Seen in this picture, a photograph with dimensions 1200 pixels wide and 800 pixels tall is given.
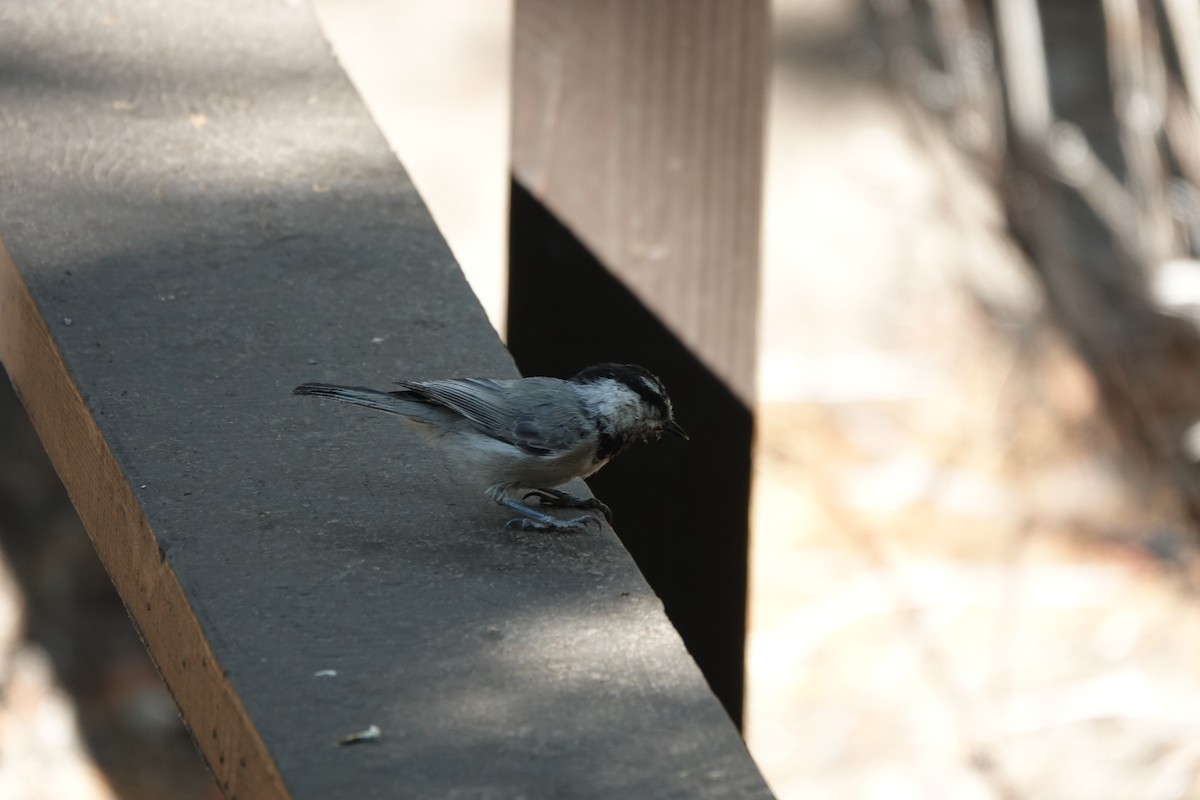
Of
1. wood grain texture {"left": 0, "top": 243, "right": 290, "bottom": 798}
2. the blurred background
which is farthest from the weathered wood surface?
the blurred background

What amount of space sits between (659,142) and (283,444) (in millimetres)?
1113

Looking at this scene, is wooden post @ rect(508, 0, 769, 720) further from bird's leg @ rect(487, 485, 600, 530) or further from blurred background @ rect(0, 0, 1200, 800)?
blurred background @ rect(0, 0, 1200, 800)

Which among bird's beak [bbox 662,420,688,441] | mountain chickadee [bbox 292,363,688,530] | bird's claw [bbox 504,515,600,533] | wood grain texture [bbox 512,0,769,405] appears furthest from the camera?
wood grain texture [bbox 512,0,769,405]

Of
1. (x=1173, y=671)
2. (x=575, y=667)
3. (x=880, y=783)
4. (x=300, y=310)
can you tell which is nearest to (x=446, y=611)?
(x=575, y=667)

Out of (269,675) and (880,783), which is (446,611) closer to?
(269,675)

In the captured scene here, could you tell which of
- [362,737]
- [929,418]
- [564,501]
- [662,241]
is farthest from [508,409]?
[929,418]

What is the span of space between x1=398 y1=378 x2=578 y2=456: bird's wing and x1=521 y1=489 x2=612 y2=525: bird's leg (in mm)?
79

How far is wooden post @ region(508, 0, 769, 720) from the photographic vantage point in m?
3.07

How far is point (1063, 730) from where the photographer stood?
6.09 metres

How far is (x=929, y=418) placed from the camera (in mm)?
7004

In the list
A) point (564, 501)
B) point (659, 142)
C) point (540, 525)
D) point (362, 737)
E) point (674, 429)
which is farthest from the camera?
point (659, 142)

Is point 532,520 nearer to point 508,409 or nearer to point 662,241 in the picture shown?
point 508,409

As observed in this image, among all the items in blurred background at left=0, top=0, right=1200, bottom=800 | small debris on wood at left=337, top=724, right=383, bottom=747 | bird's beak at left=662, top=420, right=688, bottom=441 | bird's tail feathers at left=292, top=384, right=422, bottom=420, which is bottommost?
blurred background at left=0, top=0, right=1200, bottom=800

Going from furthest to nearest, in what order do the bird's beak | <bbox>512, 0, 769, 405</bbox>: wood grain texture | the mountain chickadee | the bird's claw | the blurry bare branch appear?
1. the blurry bare branch
2. <bbox>512, 0, 769, 405</bbox>: wood grain texture
3. the bird's beak
4. the mountain chickadee
5. the bird's claw
